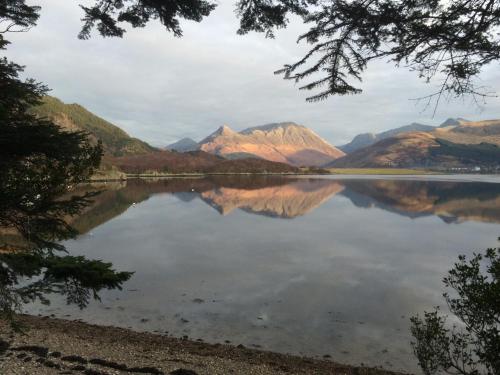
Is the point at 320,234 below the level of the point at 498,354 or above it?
below

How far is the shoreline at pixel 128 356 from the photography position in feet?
34.7

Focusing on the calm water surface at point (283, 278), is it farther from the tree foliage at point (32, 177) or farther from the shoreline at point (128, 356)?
the tree foliage at point (32, 177)

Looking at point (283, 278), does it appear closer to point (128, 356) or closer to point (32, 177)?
point (128, 356)

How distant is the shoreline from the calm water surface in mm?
1481

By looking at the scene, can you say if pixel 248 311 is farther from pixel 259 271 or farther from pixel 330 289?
pixel 259 271

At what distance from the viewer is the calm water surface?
16812 millimetres

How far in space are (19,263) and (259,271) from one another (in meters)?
20.9

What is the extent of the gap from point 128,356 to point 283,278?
1535 cm

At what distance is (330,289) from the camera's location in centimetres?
2341

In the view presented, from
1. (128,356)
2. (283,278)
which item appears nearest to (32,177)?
(128,356)

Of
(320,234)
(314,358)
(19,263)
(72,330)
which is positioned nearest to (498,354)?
(314,358)

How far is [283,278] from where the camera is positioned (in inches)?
1020

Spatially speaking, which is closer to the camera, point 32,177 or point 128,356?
point 32,177

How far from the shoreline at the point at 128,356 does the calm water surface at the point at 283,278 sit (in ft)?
4.86
